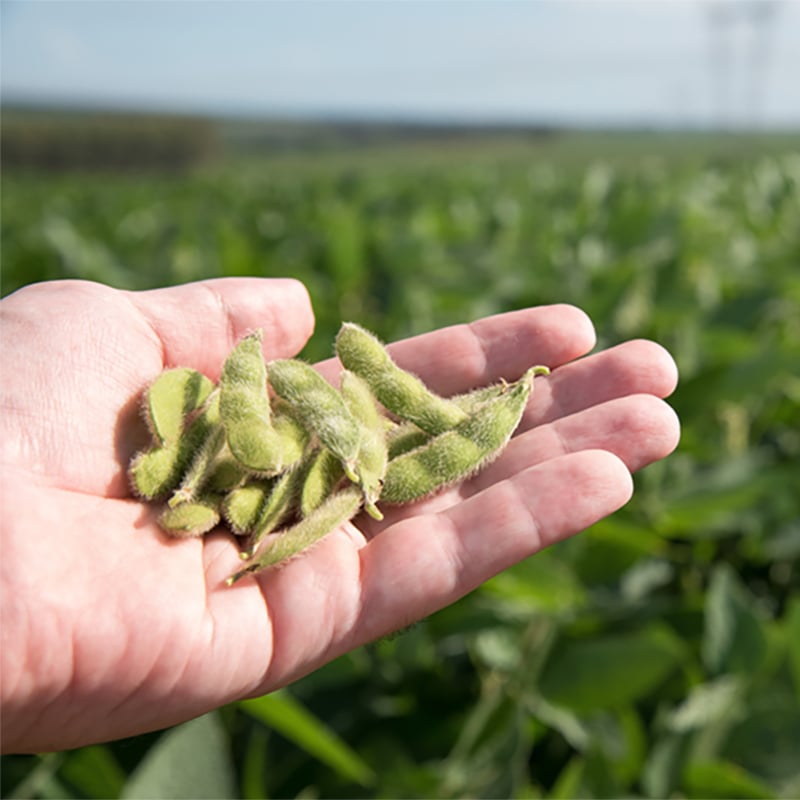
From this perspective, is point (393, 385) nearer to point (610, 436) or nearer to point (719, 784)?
point (610, 436)

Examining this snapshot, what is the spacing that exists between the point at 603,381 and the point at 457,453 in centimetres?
52

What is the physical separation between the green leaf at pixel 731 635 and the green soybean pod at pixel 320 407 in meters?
1.31

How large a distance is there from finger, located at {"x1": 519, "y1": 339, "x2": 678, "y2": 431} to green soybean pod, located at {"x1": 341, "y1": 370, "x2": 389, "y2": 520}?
46cm

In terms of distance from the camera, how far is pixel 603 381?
107 inches

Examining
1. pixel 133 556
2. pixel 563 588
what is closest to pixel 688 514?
pixel 563 588

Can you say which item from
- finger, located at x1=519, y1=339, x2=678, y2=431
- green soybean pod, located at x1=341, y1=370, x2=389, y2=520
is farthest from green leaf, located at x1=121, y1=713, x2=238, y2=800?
finger, located at x1=519, y1=339, x2=678, y2=431

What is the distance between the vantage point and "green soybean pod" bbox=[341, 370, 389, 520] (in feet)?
7.90

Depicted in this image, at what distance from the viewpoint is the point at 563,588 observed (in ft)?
9.45

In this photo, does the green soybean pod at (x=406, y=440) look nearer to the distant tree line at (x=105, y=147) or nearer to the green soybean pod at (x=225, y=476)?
the green soybean pod at (x=225, y=476)

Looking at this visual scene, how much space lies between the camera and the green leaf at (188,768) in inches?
87.5

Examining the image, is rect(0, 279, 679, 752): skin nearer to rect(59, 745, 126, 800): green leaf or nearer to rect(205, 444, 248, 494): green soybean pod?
rect(205, 444, 248, 494): green soybean pod

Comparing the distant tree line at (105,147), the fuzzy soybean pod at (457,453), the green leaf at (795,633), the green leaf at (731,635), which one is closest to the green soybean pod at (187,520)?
the fuzzy soybean pod at (457,453)

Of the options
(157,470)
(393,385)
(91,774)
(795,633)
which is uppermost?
(393,385)

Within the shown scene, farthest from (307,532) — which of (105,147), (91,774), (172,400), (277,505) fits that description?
(105,147)
